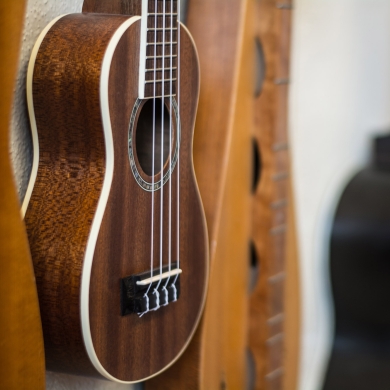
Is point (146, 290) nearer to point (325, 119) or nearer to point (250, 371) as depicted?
point (250, 371)

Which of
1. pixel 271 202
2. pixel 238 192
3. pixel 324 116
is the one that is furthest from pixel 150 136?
pixel 324 116

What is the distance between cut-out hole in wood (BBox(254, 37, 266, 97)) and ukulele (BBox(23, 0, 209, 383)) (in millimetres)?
325

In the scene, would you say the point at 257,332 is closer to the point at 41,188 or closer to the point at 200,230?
the point at 200,230

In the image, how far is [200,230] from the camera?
78 cm

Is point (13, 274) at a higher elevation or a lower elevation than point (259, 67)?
lower

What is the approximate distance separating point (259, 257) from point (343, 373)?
49 cm

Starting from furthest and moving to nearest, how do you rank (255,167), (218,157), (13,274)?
1. (255,167)
2. (218,157)
3. (13,274)

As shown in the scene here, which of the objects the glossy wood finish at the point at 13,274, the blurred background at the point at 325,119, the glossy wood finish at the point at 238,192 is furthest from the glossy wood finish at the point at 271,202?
the glossy wood finish at the point at 13,274

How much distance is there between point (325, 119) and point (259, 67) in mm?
578

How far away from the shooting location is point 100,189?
60 cm

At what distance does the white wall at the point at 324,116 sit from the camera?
4.60ft

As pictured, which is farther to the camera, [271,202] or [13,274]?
[271,202]

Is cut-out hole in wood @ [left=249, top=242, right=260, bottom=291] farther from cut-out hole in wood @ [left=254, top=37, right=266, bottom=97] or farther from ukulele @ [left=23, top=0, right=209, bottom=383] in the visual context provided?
ukulele @ [left=23, top=0, right=209, bottom=383]

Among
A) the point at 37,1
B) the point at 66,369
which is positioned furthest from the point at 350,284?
the point at 37,1
